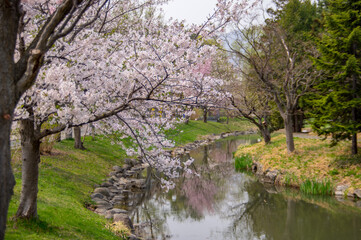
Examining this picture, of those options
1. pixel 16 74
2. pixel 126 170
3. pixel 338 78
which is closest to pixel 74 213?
pixel 16 74

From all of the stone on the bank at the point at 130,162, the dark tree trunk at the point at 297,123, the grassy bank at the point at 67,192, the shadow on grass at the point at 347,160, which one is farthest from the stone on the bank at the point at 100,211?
the dark tree trunk at the point at 297,123

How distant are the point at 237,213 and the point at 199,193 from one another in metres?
2.82

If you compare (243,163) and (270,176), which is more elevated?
Answer: (243,163)

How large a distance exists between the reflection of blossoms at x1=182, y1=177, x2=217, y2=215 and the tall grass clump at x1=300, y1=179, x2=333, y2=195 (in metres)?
4.18

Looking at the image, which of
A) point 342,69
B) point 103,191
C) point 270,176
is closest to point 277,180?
point 270,176

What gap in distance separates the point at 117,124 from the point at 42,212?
2.79 meters

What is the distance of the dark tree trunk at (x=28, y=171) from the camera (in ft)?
21.6

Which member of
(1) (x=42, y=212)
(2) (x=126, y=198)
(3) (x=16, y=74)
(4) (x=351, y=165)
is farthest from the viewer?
(4) (x=351, y=165)

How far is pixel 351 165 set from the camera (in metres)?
13.9

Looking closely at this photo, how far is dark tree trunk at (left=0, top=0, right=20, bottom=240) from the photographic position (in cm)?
370

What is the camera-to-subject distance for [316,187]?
1361 cm

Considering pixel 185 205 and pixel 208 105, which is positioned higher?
pixel 208 105

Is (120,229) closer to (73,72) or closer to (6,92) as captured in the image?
(73,72)

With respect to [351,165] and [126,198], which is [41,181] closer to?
[126,198]
